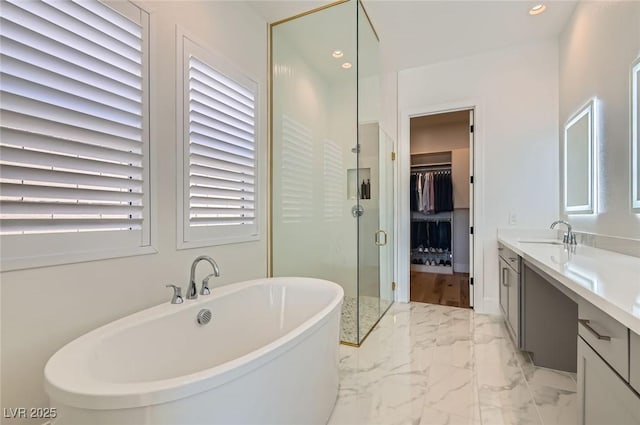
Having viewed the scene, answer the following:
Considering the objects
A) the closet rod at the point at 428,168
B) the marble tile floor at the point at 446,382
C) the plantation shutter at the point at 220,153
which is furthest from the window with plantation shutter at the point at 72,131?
the closet rod at the point at 428,168

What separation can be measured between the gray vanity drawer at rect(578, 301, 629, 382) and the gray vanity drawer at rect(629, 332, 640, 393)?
0.02 meters

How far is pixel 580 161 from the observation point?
8.08ft

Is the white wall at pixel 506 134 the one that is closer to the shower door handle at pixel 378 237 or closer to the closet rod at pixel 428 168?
the shower door handle at pixel 378 237

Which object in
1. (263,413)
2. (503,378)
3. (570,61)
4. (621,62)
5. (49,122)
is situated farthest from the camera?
(570,61)

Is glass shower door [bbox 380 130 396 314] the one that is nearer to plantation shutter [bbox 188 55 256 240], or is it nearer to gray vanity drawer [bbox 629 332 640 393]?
plantation shutter [bbox 188 55 256 240]

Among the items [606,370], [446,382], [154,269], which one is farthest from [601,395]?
[154,269]

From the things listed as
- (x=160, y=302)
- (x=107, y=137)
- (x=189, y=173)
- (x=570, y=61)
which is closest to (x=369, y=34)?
(x=570, y=61)

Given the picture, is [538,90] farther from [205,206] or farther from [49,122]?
[49,122]

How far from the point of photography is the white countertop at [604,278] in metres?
0.80

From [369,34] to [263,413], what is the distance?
3014mm

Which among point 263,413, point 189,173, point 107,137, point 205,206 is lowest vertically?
point 263,413

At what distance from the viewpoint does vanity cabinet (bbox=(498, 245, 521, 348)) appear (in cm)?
216

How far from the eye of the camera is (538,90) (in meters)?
3.04

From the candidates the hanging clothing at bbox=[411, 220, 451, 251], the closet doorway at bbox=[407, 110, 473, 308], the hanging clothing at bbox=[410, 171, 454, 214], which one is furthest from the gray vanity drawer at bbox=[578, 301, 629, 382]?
the hanging clothing at bbox=[411, 220, 451, 251]
